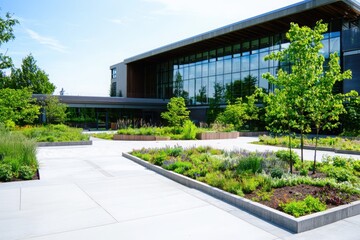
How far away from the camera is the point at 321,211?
5.55 m

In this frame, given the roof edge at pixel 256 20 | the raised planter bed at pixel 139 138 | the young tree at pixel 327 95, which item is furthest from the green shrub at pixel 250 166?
the roof edge at pixel 256 20

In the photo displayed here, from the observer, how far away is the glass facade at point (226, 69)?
3050 cm

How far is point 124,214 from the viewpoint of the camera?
5.64 meters

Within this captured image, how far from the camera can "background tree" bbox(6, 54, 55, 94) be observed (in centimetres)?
4391

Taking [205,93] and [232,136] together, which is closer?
[232,136]

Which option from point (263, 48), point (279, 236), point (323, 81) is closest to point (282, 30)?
point (263, 48)

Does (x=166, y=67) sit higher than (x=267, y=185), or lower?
higher

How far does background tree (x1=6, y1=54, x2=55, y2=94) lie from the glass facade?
17436 millimetres

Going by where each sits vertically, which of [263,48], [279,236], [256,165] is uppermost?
[263,48]

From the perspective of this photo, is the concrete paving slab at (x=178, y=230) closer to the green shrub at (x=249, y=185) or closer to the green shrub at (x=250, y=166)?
the green shrub at (x=249, y=185)

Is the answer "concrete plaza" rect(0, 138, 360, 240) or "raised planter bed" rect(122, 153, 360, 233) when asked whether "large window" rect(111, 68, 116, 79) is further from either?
"raised planter bed" rect(122, 153, 360, 233)

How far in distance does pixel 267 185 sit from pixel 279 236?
7.17ft

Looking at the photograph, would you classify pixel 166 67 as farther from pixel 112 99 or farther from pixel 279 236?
pixel 279 236

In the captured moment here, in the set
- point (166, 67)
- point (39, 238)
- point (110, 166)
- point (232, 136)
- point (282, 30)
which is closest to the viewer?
point (39, 238)
